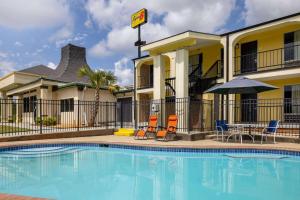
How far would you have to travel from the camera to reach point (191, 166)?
8422 millimetres

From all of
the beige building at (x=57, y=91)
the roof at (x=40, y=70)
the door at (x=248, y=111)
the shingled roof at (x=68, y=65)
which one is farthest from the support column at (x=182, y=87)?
the roof at (x=40, y=70)

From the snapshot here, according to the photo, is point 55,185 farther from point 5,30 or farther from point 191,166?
point 5,30

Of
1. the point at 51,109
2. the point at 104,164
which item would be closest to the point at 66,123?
the point at 51,109

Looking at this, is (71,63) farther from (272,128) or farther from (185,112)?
(272,128)

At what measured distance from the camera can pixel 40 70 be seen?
31016mm

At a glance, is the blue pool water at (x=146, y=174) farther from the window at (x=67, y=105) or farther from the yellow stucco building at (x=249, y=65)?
the window at (x=67, y=105)

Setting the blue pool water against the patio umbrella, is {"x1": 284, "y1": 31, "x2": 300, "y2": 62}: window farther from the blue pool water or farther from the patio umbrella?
the blue pool water

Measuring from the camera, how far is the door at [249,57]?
16.4 m

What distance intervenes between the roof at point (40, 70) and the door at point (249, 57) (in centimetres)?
2188

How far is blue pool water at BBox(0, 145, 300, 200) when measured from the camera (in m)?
5.61

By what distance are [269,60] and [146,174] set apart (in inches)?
466

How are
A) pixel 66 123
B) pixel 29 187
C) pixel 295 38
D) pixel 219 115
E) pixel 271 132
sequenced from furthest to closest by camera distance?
pixel 66 123
pixel 219 115
pixel 295 38
pixel 271 132
pixel 29 187

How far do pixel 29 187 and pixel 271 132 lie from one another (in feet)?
30.7

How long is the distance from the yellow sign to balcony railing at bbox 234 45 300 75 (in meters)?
12.0
